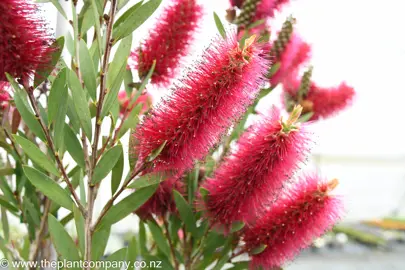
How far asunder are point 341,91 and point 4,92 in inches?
16.7

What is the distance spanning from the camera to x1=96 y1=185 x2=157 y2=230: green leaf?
40 cm

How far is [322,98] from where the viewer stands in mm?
604

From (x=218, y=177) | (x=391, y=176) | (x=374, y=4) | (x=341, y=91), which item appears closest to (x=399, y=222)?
(x=391, y=176)

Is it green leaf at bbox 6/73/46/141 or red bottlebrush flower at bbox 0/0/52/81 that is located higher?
red bottlebrush flower at bbox 0/0/52/81

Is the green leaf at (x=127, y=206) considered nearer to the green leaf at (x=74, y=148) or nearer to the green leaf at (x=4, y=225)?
the green leaf at (x=74, y=148)

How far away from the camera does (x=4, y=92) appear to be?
39 centimetres

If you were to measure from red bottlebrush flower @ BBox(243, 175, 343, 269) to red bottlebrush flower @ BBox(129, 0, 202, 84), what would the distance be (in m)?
0.17

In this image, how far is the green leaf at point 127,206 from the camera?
396 mm

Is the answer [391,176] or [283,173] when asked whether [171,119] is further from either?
[391,176]

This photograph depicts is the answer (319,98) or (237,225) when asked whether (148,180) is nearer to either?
(237,225)

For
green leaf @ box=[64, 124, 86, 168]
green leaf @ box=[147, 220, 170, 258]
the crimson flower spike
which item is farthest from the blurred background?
green leaf @ box=[64, 124, 86, 168]

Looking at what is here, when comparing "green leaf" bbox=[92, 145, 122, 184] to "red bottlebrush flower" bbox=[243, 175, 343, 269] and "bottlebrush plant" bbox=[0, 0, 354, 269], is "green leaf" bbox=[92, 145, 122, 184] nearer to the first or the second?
"bottlebrush plant" bbox=[0, 0, 354, 269]

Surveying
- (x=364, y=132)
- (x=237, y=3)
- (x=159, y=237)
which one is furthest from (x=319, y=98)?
(x=364, y=132)

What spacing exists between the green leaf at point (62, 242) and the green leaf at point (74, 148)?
0.18ft
